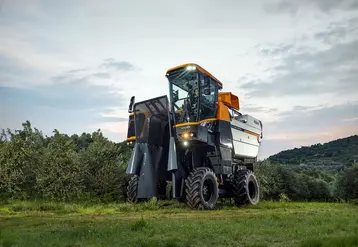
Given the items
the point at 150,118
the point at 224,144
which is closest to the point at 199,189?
the point at 224,144

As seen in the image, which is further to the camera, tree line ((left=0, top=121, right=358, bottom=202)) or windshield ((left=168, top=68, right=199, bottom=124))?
tree line ((left=0, top=121, right=358, bottom=202))

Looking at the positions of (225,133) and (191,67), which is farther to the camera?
(225,133)

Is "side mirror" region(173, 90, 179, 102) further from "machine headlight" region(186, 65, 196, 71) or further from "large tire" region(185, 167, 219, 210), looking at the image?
"large tire" region(185, 167, 219, 210)

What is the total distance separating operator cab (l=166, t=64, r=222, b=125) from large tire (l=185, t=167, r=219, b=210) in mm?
2292

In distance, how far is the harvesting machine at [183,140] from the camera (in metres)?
14.7

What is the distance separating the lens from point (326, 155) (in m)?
64.8

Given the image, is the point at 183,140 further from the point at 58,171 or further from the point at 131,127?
the point at 58,171

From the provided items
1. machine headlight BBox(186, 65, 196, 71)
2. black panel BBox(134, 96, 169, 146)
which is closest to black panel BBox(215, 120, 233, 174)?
black panel BBox(134, 96, 169, 146)

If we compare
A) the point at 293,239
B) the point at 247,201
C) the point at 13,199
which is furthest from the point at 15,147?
the point at 293,239

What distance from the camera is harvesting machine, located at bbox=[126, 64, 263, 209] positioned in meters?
14.7

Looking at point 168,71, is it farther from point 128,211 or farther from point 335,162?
point 335,162

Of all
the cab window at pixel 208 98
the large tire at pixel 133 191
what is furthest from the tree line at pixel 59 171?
the cab window at pixel 208 98

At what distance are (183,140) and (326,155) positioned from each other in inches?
2237

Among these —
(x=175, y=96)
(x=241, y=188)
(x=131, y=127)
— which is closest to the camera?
(x=175, y=96)
